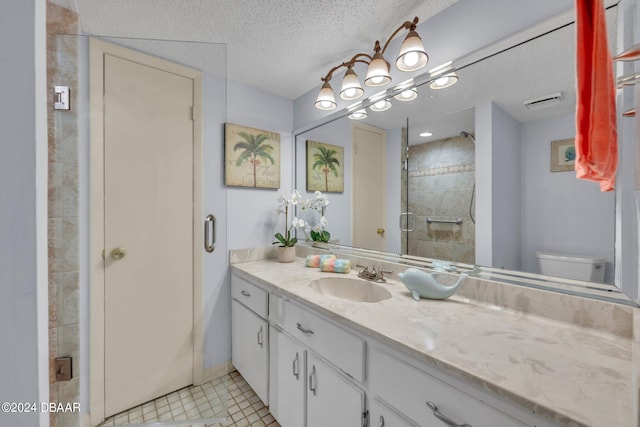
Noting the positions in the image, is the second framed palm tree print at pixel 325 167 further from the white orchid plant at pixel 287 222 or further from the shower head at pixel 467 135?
the shower head at pixel 467 135

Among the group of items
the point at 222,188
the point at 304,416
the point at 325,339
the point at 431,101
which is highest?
the point at 431,101

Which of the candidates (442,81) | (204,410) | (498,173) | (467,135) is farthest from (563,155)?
(204,410)

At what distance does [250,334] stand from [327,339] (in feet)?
2.60

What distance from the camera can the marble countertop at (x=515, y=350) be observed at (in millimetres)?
531

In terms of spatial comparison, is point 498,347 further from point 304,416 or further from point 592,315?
point 304,416

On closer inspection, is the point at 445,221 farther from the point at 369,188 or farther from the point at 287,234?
the point at 287,234

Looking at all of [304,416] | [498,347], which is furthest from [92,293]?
[498,347]

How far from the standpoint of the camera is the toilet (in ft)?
2.89

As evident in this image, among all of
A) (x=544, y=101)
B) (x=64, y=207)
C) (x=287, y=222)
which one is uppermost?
(x=544, y=101)

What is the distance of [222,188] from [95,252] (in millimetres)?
803

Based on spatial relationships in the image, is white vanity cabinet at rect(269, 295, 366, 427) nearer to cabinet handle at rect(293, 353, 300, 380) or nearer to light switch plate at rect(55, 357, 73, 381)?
cabinet handle at rect(293, 353, 300, 380)

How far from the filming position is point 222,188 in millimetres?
1872

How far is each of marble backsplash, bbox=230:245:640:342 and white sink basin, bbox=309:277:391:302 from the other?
0.43 m

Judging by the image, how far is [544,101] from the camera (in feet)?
3.18
